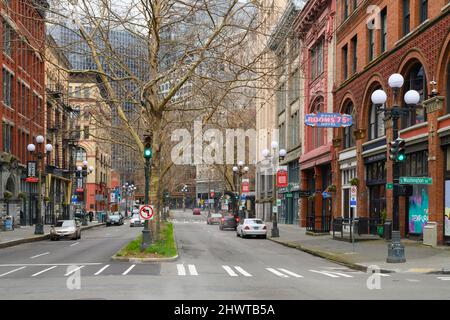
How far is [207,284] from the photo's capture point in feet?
48.5

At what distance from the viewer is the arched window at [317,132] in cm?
4724

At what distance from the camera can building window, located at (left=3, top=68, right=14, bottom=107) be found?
162ft

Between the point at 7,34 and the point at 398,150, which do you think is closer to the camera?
the point at 398,150

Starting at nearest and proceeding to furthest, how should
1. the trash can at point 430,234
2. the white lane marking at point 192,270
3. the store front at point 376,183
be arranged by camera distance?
the white lane marking at point 192,270
the trash can at point 430,234
the store front at point 376,183

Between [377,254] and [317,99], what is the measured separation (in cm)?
2473

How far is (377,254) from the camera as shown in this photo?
81.6 ft

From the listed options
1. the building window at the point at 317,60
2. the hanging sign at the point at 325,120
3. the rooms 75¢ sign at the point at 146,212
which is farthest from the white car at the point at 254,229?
the rooms 75¢ sign at the point at 146,212

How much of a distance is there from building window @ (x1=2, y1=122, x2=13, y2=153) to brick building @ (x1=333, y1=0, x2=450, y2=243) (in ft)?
86.0

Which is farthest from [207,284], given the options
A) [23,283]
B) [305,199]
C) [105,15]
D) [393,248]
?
[305,199]

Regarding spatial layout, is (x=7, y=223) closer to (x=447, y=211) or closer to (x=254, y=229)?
(x=254, y=229)

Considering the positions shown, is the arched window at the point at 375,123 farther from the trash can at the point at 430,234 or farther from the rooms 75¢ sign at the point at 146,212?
the rooms 75¢ sign at the point at 146,212

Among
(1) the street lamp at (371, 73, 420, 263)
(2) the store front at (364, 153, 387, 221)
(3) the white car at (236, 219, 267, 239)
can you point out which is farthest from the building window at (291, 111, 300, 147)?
(1) the street lamp at (371, 73, 420, 263)

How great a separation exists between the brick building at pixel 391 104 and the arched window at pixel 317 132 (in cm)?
471

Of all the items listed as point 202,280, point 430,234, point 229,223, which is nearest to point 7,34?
point 430,234
